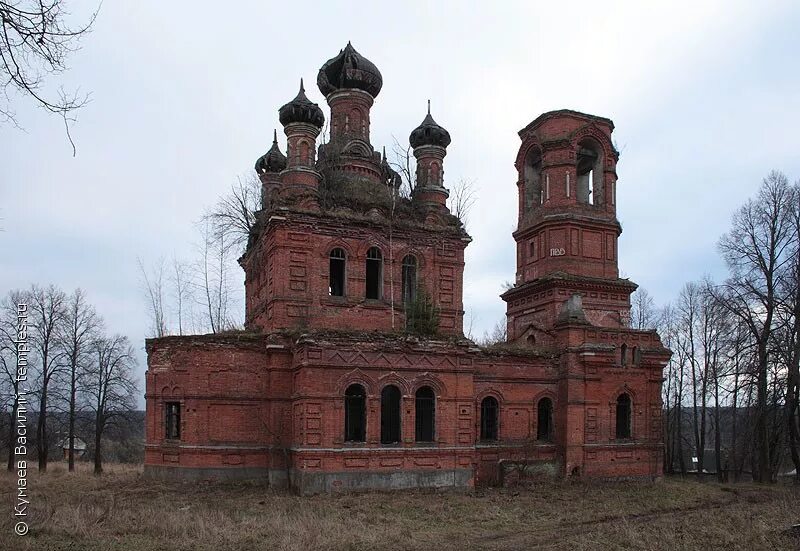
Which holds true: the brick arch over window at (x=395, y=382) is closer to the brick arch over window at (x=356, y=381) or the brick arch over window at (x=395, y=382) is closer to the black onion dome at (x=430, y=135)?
the brick arch over window at (x=356, y=381)

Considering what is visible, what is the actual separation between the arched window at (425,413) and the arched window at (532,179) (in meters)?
8.35

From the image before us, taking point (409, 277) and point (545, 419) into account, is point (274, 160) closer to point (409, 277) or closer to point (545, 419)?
point (409, 277)

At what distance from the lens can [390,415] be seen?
19.2m

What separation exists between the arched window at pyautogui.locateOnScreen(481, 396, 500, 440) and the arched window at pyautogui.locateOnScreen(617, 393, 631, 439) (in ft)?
13.5

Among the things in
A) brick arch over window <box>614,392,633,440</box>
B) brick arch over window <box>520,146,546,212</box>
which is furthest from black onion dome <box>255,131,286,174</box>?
brick arch over window <box>614,392,633,440</box>

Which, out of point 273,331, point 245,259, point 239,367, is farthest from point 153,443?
point 245,259

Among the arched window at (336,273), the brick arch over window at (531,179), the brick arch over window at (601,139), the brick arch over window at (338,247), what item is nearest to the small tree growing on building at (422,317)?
the arched window at (336,273)

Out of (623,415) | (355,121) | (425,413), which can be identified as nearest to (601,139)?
(355,121)

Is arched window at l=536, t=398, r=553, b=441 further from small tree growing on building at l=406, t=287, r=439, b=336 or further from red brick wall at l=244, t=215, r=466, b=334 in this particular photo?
small tree growing on building at l=406, t=287, r=439, b=336

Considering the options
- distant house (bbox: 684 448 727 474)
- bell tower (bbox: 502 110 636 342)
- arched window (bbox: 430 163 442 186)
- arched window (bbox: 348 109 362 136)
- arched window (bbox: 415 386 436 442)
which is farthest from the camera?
distant house (bbox: 684 448 727 474)

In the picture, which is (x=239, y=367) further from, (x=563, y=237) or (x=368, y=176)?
(x=563, y=237)

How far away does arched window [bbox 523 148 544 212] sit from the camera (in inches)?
965

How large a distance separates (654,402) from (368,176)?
38.6 feet

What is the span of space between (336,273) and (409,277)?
2.27m
